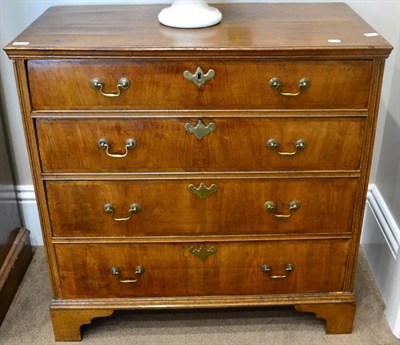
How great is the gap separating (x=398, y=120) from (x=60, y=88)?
1103mm

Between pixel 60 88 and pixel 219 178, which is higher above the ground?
pixel 60 88

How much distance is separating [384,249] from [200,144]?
0.84 metres

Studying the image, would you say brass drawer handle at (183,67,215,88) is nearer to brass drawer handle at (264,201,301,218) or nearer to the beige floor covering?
brass drawer handle at (264,201,301,218)

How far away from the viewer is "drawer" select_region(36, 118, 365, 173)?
55.0 inches

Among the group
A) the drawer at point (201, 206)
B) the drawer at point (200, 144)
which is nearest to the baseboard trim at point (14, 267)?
the drawer at point (201, 206)

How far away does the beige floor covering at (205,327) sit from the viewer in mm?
1692

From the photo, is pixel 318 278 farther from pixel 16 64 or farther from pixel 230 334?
pixel 16 64

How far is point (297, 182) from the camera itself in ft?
4.86

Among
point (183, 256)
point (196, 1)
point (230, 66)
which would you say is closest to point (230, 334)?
point (183, 256)

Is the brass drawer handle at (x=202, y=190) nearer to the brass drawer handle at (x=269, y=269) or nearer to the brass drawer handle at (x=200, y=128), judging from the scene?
the brass drawer handle at (x=200, y=128)

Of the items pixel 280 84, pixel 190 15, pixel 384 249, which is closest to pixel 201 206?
pixel 280 84

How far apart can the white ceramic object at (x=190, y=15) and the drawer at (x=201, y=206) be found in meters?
0.41

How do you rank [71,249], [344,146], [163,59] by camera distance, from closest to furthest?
[163,59], [344,146], [71,249]

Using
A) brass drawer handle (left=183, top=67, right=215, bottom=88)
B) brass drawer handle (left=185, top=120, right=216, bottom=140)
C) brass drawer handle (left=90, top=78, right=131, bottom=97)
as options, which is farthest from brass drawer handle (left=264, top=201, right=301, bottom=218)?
brass drawer handle (left=90, top=78, right=131, bottom=97)
